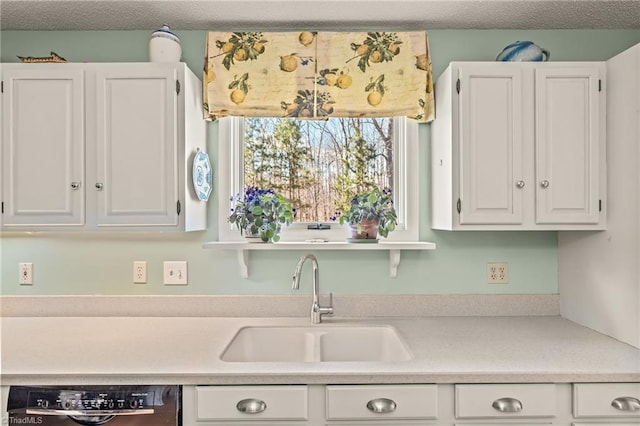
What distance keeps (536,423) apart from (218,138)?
1.76 meters

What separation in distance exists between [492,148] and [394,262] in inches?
26.6

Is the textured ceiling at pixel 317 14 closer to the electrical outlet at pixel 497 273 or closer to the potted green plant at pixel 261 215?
the potted green plant at pixel 261 215

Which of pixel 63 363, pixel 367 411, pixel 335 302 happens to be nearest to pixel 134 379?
pixel 63 363

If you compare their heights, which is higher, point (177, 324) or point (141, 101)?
point (141, 101)

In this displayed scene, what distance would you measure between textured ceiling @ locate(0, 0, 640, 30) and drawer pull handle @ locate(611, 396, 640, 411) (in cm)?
158

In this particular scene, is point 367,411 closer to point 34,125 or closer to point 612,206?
point 612,206

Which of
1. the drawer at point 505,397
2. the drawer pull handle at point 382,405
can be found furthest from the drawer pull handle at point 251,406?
the drawer at point 505,397

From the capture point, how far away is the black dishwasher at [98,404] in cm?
142

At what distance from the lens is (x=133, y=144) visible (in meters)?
1.89

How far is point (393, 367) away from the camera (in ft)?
4.78

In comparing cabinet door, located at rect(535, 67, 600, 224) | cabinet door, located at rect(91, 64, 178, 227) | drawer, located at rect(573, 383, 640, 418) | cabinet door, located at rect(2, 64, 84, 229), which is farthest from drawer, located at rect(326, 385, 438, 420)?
cabinet door, located at rect(2, 64, 84, 229)

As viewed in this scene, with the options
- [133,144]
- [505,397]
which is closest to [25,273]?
[133,144]

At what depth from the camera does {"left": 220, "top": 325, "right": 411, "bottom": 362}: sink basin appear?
196 centimetres

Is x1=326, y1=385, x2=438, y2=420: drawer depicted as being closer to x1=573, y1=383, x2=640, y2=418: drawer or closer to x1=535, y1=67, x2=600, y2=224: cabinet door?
x1=573, y1=383, x2=640, y2=418: drawer
